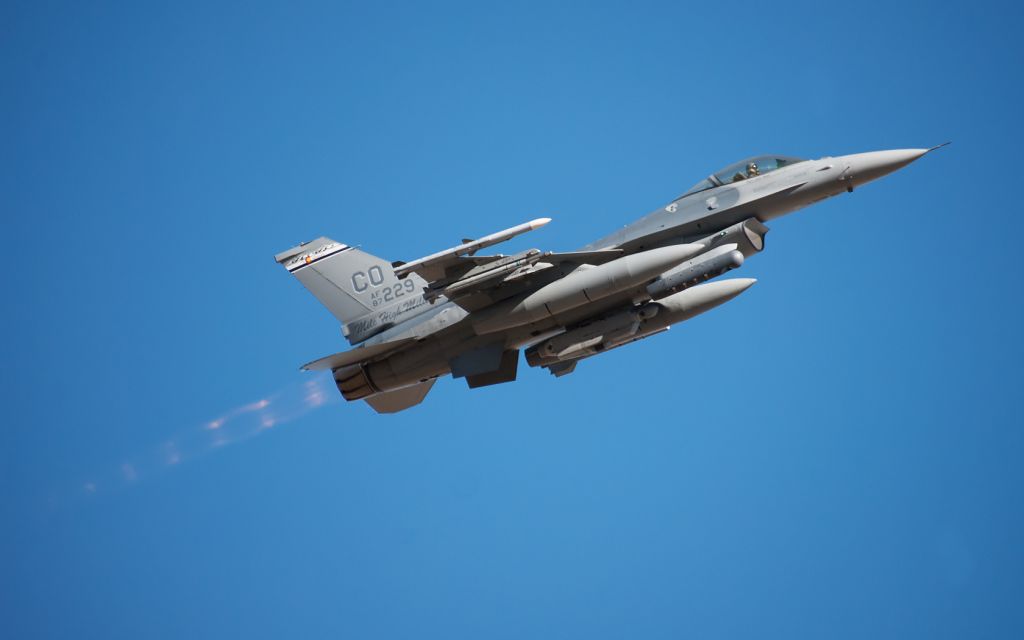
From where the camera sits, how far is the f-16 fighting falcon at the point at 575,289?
51.8 ft

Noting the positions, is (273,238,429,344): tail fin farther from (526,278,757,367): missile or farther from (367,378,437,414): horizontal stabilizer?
(526,278,757,367): missile

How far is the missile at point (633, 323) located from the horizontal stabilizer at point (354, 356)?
2275 mm

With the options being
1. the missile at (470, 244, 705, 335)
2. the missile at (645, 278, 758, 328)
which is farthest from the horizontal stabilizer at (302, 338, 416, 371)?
the missile at (645, 278, 758, 328)

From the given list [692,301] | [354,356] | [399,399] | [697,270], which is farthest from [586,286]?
[399,399]

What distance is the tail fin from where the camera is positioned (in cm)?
1825

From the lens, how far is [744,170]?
669 inches

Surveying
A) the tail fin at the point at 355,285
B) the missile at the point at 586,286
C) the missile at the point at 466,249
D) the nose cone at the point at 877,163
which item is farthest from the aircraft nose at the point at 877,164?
the tail fin at the point at 355,285

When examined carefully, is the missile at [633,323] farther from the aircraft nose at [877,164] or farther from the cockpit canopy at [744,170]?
the aircraft nose at [877,164]

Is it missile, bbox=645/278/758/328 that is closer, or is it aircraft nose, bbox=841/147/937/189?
aircraft nose, bbox=841/147/937/189

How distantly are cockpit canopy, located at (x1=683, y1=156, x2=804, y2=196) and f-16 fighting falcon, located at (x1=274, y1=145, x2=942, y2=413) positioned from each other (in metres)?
0.02

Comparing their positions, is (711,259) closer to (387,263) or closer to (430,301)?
(430,301)

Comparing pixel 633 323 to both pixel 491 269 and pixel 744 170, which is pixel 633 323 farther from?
pixel 744 170

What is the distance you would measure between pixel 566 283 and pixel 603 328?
1448 millimetres

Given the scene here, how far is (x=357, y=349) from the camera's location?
17.0 metres
